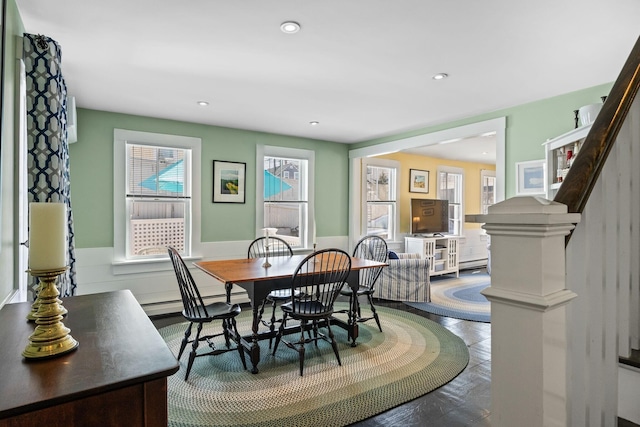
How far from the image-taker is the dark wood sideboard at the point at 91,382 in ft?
2.64

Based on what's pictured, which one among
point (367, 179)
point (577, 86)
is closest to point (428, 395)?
point (577, 86)

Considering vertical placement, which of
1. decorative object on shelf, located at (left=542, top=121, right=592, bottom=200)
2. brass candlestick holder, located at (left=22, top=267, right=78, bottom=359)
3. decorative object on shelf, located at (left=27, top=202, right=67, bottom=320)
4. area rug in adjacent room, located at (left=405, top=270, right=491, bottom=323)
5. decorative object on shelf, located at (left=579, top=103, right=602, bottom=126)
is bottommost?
area rug in adjacent room, located at (left=405, top=270, right=491, bottom=323)

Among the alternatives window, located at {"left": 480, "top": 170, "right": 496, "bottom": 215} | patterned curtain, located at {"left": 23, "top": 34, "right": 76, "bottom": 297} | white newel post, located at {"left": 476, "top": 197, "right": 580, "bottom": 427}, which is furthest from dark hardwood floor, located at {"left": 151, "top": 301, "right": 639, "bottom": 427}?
window, located at {"left": 480, "top": 170, "right": 496, "bottom": 215}

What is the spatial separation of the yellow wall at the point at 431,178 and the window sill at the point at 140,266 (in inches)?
157

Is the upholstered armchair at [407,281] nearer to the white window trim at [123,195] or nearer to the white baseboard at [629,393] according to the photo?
the white window trim at [123,195]

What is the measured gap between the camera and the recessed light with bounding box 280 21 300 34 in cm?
222

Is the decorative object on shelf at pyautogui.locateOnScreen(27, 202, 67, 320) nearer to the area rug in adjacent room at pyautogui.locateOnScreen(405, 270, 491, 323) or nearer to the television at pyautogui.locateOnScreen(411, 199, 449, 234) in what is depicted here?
the area rug in adjacent room at pyautogui.locateOnScreen(405, 270, 491, 323)

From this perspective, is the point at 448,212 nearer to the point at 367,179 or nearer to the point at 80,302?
the point at 367,179

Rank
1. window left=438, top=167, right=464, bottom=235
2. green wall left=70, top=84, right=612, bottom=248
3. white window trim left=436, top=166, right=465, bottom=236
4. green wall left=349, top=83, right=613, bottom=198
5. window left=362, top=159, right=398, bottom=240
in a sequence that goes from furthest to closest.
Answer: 1. window left=438, top=167, right=464, bottom=235
2. white window trim left=436, top=166, right=465, bottom=236
3. window left=362, top=159, right=398, bottom=240
4. green wall left=70, top=84, right=612, bottom=248
5. green wall left=349, top=83, right=613, bottom=198

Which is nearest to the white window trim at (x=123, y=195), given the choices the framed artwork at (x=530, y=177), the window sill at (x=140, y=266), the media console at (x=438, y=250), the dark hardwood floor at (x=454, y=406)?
the window sill at (x=140, y=266)

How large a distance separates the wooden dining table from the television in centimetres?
343

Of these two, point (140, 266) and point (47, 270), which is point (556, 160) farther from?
point (140, 266)

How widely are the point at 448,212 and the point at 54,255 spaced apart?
726 cm

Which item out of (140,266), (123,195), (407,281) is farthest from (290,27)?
(407,281)
